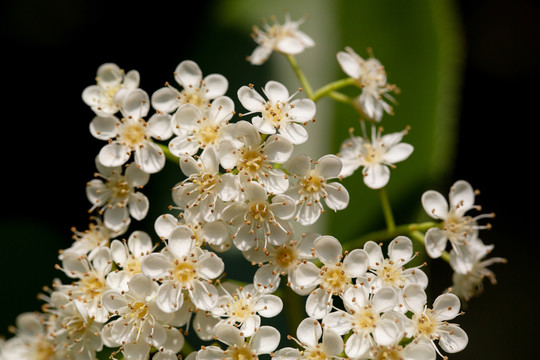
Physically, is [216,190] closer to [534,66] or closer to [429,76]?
[429,76]

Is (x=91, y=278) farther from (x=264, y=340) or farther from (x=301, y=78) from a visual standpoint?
(x=301, y=78)

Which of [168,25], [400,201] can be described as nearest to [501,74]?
[400,201]

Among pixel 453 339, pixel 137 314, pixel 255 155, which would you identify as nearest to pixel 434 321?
pixel 453 339

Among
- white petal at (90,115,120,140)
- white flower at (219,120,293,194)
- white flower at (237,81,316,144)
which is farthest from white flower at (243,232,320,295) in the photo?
white petal at (90,115,120,140)

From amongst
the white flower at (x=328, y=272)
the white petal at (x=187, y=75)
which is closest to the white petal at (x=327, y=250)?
the white flower at (x=328, y=272)

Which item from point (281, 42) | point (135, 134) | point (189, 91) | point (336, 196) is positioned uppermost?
point (281, 42)

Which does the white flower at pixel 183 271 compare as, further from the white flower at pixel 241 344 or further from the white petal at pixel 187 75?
the white petal at pixel 187 75

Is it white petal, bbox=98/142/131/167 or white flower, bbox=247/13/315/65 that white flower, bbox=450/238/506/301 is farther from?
white petal, bbox=98/142/131/167
